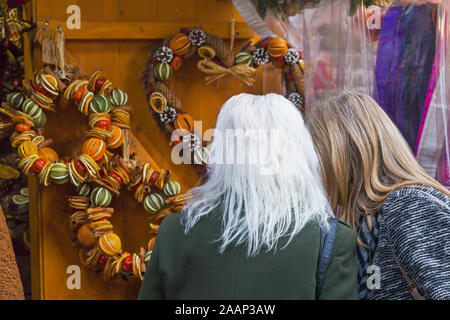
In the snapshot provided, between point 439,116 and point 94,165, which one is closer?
point 439,116

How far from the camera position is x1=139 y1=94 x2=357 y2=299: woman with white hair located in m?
0.94

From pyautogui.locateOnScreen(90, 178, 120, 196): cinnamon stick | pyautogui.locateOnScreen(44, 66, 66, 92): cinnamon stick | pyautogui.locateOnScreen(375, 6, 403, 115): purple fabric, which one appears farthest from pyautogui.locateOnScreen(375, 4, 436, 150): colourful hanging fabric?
pyautogui.locateOnScreen(44, 66, 66, 92): cinnamon stick

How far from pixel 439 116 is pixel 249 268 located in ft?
3.11

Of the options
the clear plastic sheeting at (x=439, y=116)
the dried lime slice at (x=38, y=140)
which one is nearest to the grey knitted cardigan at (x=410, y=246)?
the clear plastic sheeting at (x=439, y=116)

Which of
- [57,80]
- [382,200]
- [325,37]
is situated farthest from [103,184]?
[382,200]

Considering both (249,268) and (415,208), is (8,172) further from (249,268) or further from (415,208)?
(415,208)

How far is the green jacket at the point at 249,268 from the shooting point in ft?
3.05

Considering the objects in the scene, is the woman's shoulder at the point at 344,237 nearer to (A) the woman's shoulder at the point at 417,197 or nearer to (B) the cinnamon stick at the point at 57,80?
(A) the woman's shoulder at the point at 417,197

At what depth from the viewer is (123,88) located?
1.98 m

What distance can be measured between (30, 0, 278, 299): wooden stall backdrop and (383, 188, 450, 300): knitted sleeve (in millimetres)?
1011

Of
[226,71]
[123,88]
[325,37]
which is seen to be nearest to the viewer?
[325,37]

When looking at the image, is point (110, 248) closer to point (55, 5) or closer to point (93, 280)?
point (93, 280)

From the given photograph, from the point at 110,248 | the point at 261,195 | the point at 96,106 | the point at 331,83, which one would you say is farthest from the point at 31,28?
the point at 261,195

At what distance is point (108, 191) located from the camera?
5.93 feet
